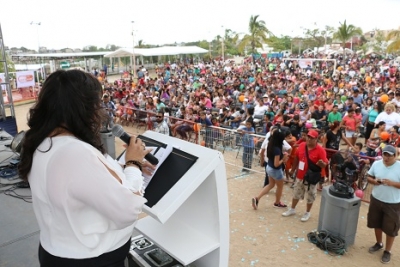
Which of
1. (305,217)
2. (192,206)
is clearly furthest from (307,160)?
(192,206)

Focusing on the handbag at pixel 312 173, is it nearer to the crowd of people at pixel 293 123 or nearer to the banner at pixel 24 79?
the crowd of people at pixel 293 123

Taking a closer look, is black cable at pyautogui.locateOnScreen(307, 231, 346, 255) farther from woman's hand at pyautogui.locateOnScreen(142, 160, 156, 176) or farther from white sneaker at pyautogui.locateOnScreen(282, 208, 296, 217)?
woman's hand at pyautogui.locateOnScreen(142, 160, 156, 176)

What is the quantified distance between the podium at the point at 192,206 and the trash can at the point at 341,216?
2997mm

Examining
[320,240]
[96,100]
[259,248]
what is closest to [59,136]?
[96,100]

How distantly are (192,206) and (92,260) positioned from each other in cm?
84

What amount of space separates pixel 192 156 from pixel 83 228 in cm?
74

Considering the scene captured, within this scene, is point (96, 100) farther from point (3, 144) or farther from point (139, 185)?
point (3, 144)

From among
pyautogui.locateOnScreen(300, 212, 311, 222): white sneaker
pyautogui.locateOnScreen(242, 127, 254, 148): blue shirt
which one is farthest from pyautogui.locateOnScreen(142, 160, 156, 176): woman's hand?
pyautogui.locateOnScreen(242, 127, 254, 148): blue shirt

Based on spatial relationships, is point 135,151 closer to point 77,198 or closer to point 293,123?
point 77,198

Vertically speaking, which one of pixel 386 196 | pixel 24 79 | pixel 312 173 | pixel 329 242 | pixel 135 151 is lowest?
pixel 329 242

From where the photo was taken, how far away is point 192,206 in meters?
2.29

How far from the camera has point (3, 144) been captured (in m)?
7.96

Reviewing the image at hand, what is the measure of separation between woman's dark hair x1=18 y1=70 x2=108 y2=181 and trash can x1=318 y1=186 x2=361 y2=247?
4.05 m

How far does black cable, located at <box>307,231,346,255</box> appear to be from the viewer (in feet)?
15.3
